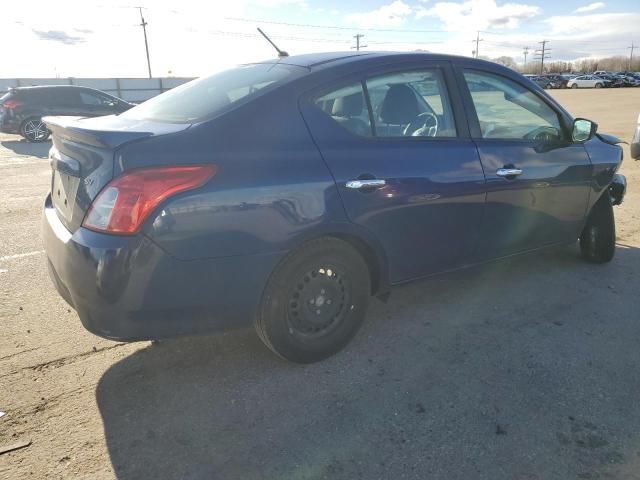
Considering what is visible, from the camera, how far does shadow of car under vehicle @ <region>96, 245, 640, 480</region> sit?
2.24m

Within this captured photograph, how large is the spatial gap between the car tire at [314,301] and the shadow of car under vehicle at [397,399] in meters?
0.14

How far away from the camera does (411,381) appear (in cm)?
282

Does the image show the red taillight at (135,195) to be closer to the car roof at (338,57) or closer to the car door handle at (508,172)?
the car roof at (338,57)

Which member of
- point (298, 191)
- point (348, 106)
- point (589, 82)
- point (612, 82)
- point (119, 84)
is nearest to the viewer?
point (298, 191)

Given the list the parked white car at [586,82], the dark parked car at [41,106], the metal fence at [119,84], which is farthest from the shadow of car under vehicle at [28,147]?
the parked white car at [586,82]

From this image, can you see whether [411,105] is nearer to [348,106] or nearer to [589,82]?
[348,106]

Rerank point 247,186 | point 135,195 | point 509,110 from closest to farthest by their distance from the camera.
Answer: point 135,195
point 247,186
point 509,110

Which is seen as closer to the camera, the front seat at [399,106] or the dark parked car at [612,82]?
the front seat at [399,106]

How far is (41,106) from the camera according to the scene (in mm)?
14219

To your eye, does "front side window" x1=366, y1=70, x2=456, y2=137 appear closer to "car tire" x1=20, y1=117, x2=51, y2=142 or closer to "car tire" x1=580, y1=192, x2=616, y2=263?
"car tire" x1=580, y1=192, x2=616, y2=263

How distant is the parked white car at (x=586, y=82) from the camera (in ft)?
184

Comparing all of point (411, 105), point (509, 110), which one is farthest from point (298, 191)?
point (509, 110)

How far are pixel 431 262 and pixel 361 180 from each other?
851 mm

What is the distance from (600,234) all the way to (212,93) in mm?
3472
